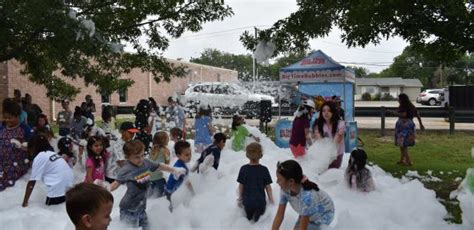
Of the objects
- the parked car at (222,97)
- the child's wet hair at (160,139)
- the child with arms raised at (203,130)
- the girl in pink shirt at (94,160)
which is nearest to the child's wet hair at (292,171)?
the child's wet hair at (160,139)

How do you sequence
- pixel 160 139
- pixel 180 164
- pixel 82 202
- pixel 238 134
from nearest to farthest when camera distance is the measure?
pixel 82 202
pixel 180 164
pixel 160 139
pixel 238 134

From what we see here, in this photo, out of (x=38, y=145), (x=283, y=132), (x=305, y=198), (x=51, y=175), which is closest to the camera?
(x=305, y=198)

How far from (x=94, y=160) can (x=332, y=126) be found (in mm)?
3425

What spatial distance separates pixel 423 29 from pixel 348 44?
116 centimetres

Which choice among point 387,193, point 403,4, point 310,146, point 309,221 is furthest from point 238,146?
point 309,221

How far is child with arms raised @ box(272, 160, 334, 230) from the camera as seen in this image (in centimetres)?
404

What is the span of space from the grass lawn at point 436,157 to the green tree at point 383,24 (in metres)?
2.14

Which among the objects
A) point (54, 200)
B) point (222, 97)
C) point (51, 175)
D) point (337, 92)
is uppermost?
point (337, 92)

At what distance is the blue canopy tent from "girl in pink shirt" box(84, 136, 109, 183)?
675 cm

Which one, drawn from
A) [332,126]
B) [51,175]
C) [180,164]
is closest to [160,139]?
[180,164]

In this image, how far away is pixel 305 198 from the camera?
4.06 metres

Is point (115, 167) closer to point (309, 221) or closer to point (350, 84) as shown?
point (309, 221)

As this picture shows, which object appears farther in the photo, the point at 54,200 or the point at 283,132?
the point at 283,132

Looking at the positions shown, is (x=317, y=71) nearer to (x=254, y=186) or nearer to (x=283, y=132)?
(x=283, y=132)
